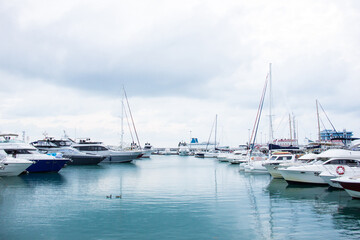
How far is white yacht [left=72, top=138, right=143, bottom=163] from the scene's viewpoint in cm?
7594

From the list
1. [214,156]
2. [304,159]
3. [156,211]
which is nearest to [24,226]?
[156,211]

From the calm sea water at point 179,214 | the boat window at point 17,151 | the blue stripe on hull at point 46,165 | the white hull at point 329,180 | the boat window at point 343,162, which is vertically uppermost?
the boat window at point 17,151

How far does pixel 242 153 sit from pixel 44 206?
68.1 m

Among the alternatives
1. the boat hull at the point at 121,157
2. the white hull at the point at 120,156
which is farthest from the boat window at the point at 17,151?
the boat hull at the point at 121,157

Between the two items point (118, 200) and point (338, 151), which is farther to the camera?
point (338, 151)

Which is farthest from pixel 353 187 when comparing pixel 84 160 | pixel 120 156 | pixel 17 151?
pixel 120 156

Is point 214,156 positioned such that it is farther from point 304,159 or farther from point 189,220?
point 189,220

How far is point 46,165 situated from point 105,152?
30031 millimetres

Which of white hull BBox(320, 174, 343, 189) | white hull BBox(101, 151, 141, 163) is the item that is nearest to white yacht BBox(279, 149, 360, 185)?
white hull BBox(320, 174, 343, 189)

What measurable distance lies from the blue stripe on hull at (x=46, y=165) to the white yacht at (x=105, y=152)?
2666 centimetres

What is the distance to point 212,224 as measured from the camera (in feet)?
57.7

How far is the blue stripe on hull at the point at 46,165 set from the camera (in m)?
46.2

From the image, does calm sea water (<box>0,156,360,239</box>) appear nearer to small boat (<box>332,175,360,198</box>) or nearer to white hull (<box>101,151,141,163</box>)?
small boat (<box>332,175,360,198</box>)

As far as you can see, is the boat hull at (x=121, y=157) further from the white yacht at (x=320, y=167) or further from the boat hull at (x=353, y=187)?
the boat hull at (x=353, y=187)
